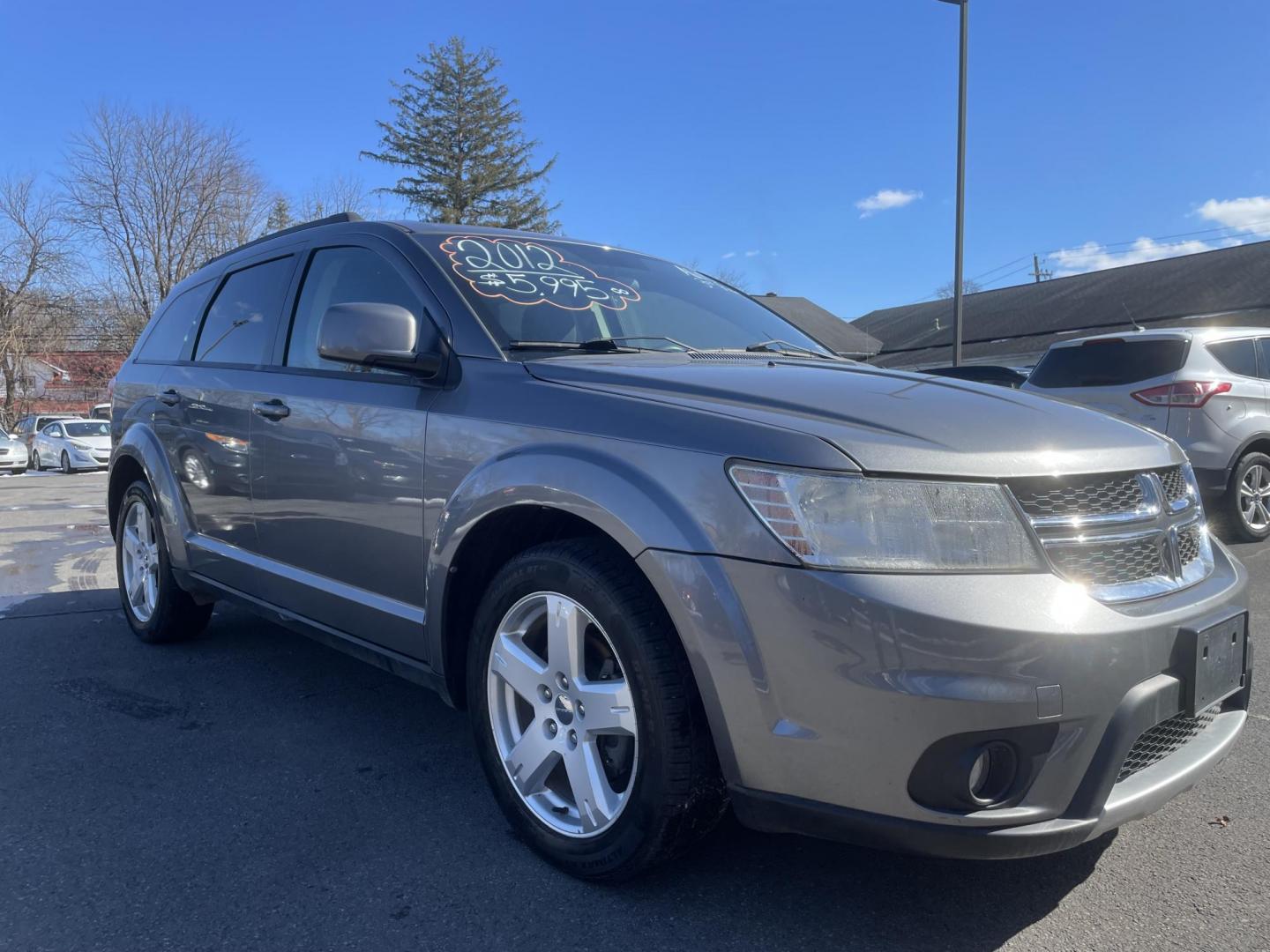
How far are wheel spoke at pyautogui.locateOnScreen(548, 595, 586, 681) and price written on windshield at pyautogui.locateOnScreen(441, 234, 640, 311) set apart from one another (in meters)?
1.13

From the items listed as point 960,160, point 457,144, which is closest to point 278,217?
point 457,144

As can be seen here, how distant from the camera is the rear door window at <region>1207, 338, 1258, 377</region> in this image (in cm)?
721

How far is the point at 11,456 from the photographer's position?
2459cm

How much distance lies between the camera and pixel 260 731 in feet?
11.8

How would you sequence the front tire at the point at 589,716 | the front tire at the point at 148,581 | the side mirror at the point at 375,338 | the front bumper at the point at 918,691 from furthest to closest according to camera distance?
1. the front tire at the point at 148,581
2. the side mirror at the point at 375,338
3. the front tire at the point at 589,716
4. the front bumper at the point at 918,691

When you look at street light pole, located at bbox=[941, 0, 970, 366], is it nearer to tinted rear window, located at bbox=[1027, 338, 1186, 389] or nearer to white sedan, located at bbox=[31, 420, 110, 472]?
tinted rear window, located at bbox=[1027, 338, 1186, 389]

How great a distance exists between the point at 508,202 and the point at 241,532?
32.9 m

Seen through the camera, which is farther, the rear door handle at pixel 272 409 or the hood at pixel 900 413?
the rear door handle at pixel 272 409

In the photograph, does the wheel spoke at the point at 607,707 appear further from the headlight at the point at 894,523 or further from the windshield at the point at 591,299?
the windshield at the point at 591,299

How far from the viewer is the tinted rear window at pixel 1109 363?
23.6 feet

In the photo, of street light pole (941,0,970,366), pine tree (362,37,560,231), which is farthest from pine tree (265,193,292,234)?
street light pole (941,0,970,366)

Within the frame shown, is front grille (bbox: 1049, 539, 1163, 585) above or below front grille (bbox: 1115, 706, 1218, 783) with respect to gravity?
above

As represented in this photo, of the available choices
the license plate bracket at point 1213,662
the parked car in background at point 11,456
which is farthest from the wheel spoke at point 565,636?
the parked car in background at point 11,456

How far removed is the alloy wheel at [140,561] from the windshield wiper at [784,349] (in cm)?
313
